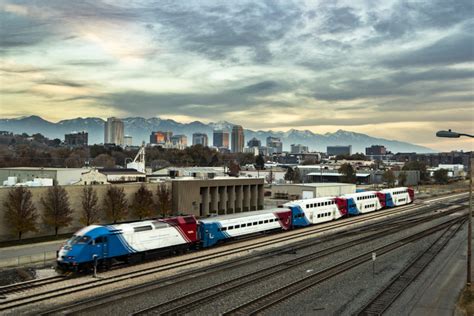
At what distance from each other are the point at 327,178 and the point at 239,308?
149 m

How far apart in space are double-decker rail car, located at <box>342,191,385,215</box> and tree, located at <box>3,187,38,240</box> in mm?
44991

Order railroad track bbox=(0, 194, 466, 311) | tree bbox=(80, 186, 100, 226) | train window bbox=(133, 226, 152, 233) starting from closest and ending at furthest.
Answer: railroad track bbox=(0, 194, 466, 311) < train window bbox=(133, 226, 152, 233) < tree bbox=(80, 186, 100, 226)

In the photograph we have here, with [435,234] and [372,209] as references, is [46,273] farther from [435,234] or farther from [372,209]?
[372,209]

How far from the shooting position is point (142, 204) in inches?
2457

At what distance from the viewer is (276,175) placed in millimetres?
177625

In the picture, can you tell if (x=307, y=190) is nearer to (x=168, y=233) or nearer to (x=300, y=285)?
(x=168, y=233)

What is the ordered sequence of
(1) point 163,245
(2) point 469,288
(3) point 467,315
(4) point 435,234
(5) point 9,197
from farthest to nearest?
(4) point 435,234
(5) point 9,197
(1) point 163,245
(2) point 469,288
(3) point 467,315

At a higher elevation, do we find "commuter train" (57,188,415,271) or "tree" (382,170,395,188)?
"tree" (382,170,395,188)

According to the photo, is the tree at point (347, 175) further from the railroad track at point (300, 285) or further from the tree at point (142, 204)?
the railroad track at point (300, 285)

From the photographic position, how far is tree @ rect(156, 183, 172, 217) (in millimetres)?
65562

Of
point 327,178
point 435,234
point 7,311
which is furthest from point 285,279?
point 327,178

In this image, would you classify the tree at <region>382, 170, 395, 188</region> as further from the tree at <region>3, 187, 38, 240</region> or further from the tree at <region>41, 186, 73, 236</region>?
the tree at <region>3, 187, 38, 240</region>

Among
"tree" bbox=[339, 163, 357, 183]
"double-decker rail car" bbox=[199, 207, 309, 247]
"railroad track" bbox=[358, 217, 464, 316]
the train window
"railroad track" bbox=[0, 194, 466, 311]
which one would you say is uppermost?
"tree" bbox=[339, 163, 357, 183]

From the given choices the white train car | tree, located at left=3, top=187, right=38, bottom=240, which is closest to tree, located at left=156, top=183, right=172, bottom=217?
the white train car
